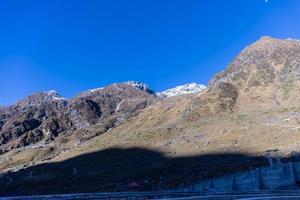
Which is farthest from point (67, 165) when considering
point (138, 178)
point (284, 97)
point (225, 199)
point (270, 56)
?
point (225, 199)

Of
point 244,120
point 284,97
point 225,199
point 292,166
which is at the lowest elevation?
→ point 225,199

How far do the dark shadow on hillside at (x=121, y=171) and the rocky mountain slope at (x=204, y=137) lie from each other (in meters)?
0.21

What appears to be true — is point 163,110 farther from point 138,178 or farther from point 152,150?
point 138,178

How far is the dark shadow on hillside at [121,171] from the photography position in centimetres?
8256

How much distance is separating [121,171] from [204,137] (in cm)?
2511

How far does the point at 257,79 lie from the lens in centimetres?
16088

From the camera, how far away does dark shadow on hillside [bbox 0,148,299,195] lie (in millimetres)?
82562

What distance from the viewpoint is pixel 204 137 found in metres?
119

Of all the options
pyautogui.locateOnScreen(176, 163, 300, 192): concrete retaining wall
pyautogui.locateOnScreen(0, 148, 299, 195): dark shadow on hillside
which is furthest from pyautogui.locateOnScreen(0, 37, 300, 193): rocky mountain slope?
pyautogui.locateOnScreen(176, 163, 300, 192): concrete retaining wall

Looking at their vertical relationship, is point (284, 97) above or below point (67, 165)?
above

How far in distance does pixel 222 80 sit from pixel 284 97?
3638 cm

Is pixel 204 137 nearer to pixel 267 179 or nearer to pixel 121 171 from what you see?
pixel 121 171

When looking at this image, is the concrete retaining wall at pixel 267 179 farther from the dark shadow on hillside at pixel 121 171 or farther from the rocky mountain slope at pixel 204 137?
the rocky mountain slope at pixel 204 137

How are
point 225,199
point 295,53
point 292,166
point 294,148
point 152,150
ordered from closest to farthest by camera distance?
point 225,199 → point 292,166 → point 294,148 → point 152,150 → point 295,53
